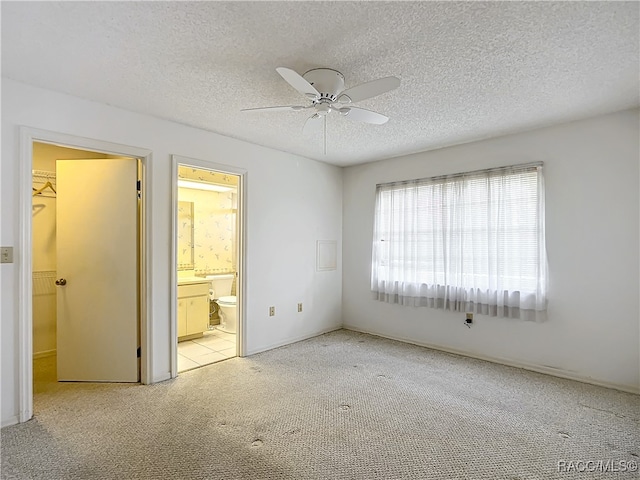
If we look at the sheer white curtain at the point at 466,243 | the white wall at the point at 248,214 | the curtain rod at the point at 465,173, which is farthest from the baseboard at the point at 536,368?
the curtain rod at the point at 465,173

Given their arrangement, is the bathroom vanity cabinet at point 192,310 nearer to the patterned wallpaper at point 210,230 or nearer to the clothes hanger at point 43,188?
the patterned wallpaper at point 210,230

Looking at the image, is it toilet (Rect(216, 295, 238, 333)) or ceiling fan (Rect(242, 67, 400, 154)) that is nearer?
ceiling fan (Rect(242, 67, 400, 154))

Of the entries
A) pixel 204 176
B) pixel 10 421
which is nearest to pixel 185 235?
pixel 204 176

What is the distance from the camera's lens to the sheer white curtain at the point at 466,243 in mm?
3457

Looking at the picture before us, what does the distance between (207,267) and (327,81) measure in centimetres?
405

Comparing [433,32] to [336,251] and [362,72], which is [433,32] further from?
[336,251]

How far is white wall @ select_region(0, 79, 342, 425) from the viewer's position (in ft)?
7.93

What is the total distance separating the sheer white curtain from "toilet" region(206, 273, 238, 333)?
211 cm

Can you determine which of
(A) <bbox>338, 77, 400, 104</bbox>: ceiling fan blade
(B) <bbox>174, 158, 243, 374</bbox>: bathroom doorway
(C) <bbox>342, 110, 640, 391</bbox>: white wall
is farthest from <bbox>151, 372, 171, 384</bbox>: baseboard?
(C) <bbox>342, 110, 640, 391</bbox>: white wall

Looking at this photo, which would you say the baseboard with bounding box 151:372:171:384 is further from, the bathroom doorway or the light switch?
the light switch

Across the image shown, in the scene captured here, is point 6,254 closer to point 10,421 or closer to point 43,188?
point 10,421

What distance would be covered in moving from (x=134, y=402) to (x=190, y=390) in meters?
0.43

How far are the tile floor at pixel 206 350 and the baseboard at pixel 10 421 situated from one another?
127 centimetres

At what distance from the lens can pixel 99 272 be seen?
313 centimetres
